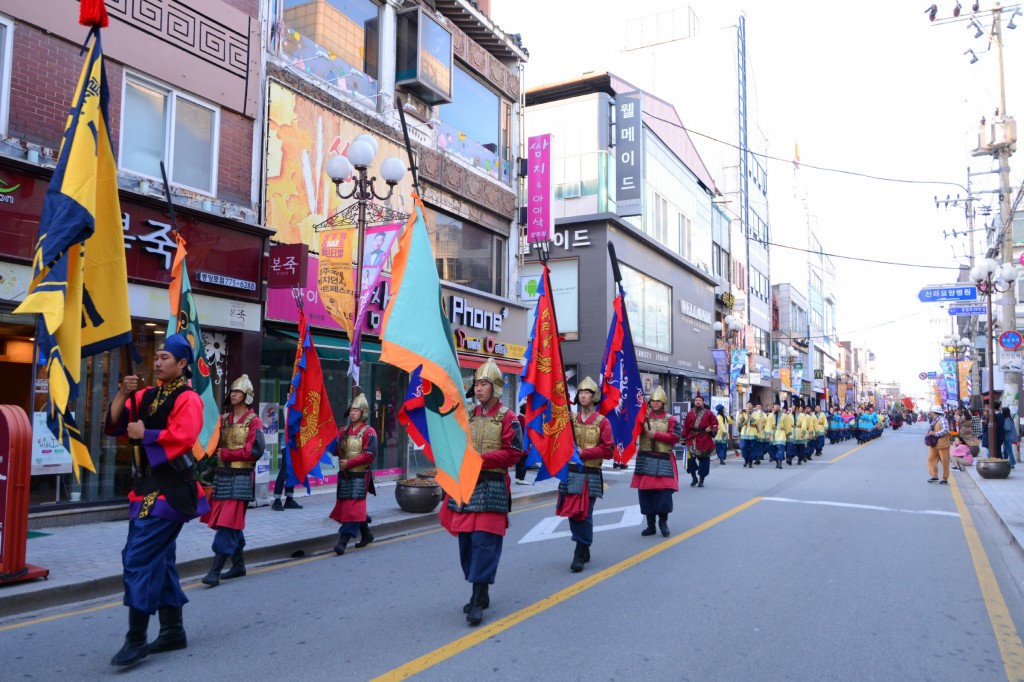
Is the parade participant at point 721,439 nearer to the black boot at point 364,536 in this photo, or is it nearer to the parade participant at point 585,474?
the parade participant at point 585,474

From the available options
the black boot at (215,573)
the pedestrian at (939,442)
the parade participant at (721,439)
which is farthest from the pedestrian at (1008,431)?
the black boot at (215,573)

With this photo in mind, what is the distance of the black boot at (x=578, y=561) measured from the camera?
24.6 ft

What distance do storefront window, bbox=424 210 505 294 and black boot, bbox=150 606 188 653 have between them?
43.4 feet

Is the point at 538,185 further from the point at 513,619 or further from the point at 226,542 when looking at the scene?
the point at 513,619

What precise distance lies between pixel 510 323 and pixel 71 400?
17184 millimetres

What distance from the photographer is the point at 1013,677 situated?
474cm

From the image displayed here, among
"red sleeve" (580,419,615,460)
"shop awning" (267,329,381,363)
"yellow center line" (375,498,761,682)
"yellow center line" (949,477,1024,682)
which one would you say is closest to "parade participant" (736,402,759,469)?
"yellow center line" (949,477,1024,682)

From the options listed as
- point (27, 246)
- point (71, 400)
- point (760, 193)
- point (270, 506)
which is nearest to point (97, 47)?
point (71, 400)

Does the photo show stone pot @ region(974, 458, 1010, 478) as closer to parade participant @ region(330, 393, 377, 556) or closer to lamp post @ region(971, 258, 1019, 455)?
lamp post @ region(971, 258, 1019, 455)

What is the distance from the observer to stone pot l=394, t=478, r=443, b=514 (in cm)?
1117

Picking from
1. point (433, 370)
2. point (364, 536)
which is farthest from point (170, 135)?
point (433, 370)

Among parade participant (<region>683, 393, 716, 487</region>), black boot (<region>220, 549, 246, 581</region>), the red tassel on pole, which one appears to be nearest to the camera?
→ the red tassel on pole

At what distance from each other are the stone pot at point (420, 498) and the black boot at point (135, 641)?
6.49m

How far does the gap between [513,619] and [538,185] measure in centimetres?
1765
